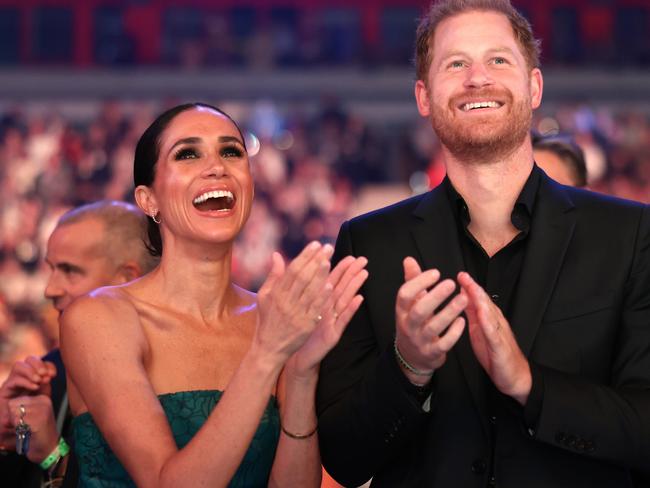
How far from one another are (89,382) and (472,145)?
0.88 metres

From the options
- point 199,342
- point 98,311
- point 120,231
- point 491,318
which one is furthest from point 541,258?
point 120,231

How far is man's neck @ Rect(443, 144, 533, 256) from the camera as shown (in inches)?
78.4

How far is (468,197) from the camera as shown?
2.02 metres

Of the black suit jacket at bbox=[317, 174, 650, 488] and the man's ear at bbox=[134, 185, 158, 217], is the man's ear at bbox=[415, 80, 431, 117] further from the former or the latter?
the man's ear at bbox=[134, 185, 158, 217]

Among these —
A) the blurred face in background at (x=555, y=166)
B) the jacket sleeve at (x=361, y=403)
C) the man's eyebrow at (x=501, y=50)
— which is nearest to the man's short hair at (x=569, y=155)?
the blurred face in background at (x=555, y=166)

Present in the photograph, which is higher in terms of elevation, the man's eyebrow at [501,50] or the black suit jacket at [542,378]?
the man's eyebrow at [501,50]

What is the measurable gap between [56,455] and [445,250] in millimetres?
1150

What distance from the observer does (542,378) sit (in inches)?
68.8

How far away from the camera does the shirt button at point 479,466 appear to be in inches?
71.0

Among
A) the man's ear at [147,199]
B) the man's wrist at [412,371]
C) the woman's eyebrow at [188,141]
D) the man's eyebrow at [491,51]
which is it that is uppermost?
the man's eyebrow at [491,51]

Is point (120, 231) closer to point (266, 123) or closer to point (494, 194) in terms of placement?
point (494, 194)

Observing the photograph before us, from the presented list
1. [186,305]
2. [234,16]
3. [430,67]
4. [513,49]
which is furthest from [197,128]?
[234,16]

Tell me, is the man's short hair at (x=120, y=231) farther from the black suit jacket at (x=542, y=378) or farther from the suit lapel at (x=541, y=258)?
the suit lapel at (x=541, y=258)

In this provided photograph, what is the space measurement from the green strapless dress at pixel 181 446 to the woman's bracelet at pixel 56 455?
33 centimetres
